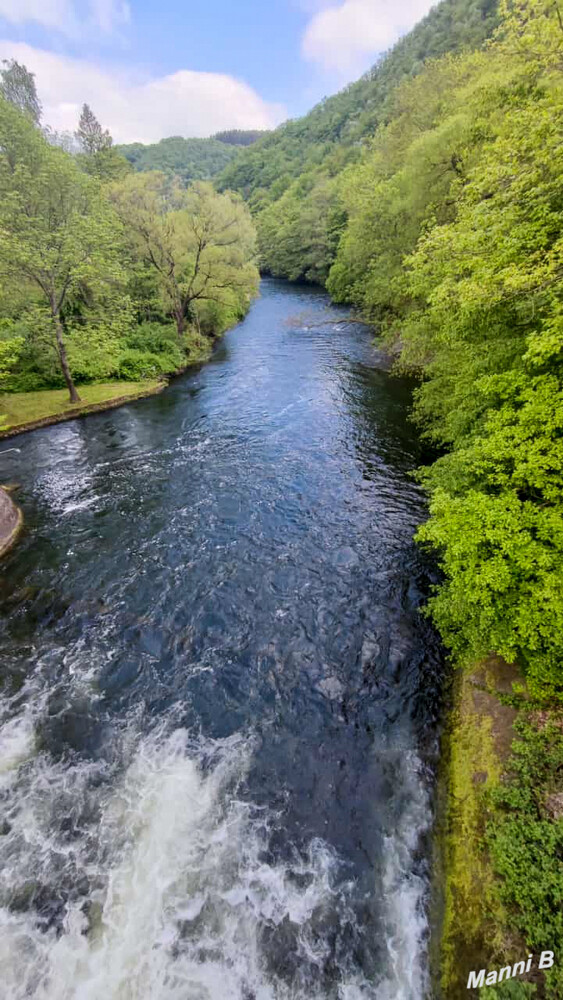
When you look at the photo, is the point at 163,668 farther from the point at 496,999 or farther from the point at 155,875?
the point at 496,999

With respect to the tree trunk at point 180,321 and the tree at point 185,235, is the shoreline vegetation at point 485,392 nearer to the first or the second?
the tree at point 185,235

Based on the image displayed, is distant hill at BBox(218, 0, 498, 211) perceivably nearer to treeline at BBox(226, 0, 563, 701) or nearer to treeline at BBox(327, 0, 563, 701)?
treeline at BBox(226, 0, 563, 701)

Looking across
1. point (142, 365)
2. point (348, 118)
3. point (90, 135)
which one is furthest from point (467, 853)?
point (348, 118)

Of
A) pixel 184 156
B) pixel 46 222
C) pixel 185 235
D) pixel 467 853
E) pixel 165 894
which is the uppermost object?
pixel 184 156

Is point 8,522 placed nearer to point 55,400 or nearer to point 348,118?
point 55,400

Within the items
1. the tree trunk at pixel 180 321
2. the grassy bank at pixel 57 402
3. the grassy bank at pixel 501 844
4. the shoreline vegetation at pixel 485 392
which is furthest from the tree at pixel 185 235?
the grassy bank at pixel 501 844

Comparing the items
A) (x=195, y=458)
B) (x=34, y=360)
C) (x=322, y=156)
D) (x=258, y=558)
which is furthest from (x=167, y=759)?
(x=322, y=156)
